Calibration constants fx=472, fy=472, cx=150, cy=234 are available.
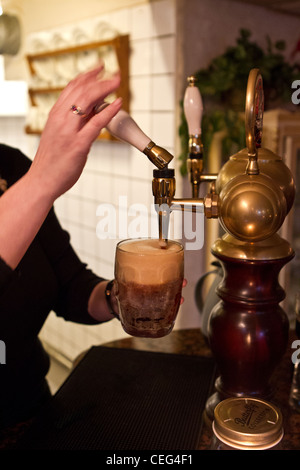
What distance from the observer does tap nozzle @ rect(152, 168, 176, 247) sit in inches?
29.9

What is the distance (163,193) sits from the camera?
2.53 ft

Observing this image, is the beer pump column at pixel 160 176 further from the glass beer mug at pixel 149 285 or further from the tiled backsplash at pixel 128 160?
the tiled backsplash at pixel 128 160

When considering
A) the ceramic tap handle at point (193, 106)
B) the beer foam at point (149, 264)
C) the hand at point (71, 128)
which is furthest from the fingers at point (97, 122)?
the ceramic tap handle at point (193, 106)

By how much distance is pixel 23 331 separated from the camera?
1.15 meters

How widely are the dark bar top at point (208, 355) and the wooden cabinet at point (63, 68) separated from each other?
4.58 feet

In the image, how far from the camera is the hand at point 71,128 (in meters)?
0.64

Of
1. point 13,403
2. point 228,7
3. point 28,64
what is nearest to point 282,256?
point 13,403

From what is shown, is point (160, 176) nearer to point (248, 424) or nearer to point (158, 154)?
point (158, 154)

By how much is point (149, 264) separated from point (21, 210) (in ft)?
0.70

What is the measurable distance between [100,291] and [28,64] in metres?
2.25

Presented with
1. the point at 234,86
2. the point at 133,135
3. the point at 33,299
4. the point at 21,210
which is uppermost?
the point at 234,86

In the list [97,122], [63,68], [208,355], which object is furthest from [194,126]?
[63,68]
